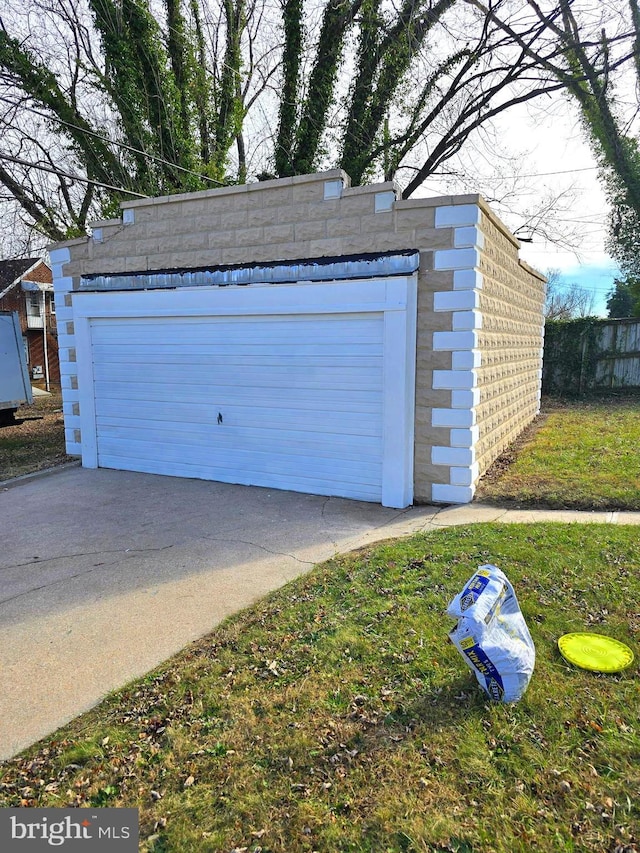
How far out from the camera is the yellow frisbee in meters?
3.08

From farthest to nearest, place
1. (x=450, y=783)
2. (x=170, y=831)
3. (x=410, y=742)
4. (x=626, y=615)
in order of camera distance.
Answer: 1. (x=626, y=615)
2. (x=410, y=742)
3. (x=450, y=783)
4. (x=170, y=831)

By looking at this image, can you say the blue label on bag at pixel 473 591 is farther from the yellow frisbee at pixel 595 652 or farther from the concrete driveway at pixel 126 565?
the concrete driveway at pixel 126 565

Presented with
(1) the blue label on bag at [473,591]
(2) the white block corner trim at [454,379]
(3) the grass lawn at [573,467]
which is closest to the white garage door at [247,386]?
(2) the white block corner trim at [454,379]

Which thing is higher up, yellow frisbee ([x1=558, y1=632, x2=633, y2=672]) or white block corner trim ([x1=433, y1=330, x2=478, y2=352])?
white block corner trim ([x1=433, y1=330, x2=478, y2=352])

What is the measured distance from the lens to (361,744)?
2.62m

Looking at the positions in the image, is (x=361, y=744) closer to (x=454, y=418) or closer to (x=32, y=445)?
(x=454, y=418)

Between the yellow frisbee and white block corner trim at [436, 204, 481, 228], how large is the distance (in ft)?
14.2

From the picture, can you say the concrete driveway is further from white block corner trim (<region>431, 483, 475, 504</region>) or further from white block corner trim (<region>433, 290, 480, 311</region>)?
white block corner trim (<region>433, 290, 480, 311</region>)

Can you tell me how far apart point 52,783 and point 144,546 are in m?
3.07

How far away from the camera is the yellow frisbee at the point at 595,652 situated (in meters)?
3.08

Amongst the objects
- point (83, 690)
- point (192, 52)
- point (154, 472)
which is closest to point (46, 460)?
point (154, 472)

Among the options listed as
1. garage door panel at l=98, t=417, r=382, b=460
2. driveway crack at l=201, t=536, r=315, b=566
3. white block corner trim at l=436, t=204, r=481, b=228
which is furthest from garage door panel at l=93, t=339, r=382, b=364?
driveway crack at l=201, t=536, r=315, b=566

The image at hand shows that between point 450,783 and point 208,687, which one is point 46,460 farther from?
point 450,783

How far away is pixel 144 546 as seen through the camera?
5473mm
